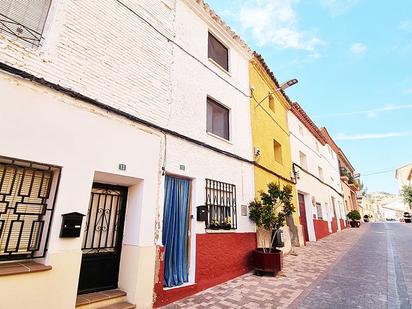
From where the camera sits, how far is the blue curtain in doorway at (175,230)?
17.3ft

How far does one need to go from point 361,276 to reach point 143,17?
29.0ft

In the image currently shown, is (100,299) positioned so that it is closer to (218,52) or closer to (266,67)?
(218,52)

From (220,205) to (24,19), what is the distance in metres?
5.72

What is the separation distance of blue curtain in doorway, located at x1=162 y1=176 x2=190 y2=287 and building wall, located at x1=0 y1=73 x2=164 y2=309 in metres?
0.58

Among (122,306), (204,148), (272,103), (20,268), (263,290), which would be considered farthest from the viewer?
(272,103)

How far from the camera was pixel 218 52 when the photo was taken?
8.38 metres

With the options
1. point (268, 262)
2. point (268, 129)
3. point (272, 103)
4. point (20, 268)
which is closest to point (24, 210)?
point (20, 268)

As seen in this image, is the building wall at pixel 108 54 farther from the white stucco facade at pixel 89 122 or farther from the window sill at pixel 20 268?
the window sill at pixel 20 268

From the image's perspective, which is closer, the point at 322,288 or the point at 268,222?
the point at 322,288

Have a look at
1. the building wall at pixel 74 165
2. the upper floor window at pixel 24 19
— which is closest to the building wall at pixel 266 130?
the building wall at pixel 74 165

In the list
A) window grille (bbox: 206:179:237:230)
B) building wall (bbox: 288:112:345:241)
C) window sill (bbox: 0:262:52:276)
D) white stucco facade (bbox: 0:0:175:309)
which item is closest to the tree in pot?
window grille (bbox: 206:179:237:230)

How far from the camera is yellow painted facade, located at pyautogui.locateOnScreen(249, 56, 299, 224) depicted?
9155mm

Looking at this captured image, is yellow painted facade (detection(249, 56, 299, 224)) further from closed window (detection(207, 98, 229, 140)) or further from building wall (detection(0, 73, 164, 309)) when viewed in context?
building wall (detection(0, 73, 164, 309))

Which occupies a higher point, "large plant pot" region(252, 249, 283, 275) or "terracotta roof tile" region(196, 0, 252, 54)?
"terracotta roof tile" region(196, 0, 252, 54)
